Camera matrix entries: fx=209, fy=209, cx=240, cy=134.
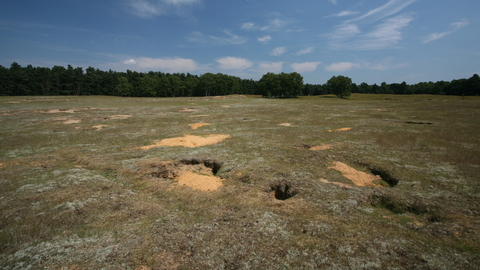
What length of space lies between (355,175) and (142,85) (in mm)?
145100

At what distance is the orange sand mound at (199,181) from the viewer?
1055 cm

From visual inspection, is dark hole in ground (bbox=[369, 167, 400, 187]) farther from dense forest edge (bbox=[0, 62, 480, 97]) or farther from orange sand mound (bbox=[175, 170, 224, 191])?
dense forest edge (bbox=[0, 62, 480, 97])

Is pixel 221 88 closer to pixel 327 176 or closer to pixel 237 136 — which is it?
pixel 237 136

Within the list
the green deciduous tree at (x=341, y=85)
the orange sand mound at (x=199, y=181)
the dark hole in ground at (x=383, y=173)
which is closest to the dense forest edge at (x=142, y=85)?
the green deciduous tree at (x=341, y=85)

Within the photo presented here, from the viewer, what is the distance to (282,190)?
33.6 ft

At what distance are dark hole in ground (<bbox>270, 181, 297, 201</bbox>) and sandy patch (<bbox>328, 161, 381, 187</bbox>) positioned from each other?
3.69 meters

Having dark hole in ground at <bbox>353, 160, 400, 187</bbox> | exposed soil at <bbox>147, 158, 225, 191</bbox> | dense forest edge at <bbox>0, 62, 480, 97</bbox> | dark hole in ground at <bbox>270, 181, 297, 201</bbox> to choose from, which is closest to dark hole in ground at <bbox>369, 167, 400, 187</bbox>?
dark hole in ground at <bbox>353, 160, 400, 187</bbox>

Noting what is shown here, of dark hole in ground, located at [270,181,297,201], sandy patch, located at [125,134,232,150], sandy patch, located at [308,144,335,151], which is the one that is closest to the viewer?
dark hole in ground, located at [270,181,297,201]

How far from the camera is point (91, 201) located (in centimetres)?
862

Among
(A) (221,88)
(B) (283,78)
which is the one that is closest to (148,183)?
A: (B) (283,78)

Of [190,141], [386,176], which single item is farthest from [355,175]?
[190,141]

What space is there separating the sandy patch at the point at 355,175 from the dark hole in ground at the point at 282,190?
3.69m

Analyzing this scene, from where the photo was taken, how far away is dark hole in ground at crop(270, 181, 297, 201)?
9.88 metres

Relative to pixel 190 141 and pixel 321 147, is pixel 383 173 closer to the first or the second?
pixel 321 147
